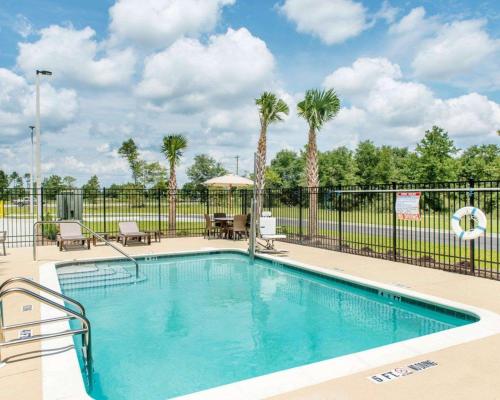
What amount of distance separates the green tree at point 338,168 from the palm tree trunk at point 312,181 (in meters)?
33.3

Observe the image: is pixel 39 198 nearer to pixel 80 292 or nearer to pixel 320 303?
pixel 80 292

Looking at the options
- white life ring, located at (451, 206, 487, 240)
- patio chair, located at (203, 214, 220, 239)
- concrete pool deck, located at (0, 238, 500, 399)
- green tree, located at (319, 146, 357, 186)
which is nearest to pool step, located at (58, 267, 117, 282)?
concrete pool deck, located at (0, 238, 500, 399)

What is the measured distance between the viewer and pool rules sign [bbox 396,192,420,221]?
935cm

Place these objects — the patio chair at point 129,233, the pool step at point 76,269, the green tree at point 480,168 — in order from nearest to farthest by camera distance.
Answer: the pool step at point 76,269
the patio chair at point 129,233
the green tree at point 480,168

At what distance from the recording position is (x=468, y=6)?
1080 cm

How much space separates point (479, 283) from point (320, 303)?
3136 millimetres

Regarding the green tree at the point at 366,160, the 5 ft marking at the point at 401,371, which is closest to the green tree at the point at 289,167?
the green tree at the point at 366,160

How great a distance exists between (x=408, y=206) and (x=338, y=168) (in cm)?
4252

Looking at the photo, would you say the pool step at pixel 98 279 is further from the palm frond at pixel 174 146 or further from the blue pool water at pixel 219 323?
the palm frond at pixel 174 146

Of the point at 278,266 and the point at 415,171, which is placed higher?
the point at 415,171

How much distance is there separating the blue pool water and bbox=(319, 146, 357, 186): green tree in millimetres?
41158

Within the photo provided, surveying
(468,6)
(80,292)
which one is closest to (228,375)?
(80,292)

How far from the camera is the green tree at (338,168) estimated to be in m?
→ 49.7

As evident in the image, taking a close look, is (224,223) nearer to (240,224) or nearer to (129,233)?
(240,224)
